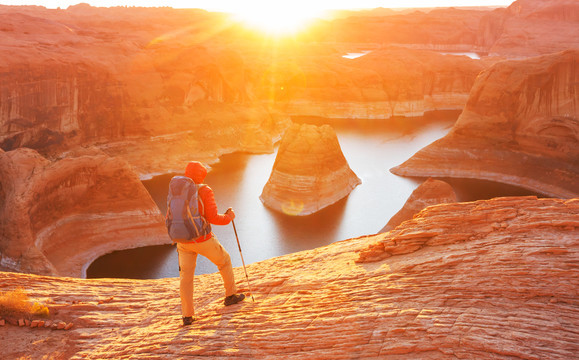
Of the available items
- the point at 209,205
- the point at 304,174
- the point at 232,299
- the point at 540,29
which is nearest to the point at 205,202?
the point at 209,205

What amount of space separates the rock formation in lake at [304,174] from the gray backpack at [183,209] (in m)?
22.3

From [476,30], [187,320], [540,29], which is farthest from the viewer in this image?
[476,30]

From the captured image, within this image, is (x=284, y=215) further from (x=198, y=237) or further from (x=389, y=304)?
(x=389, y=304)

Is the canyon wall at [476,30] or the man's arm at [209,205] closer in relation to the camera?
the man's arm at [209,205]

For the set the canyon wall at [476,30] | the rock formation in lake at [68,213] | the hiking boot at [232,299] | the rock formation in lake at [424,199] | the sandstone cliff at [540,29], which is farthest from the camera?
the canyon wall at [476,30]

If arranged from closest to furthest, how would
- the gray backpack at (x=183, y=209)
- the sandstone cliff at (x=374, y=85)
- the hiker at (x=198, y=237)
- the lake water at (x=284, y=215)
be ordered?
the gray backpack at (x=183, y=209) < the hiker at (x=198, y=237) < the lake water at (x=284, y=215) < the sandstone cliff at (x=374, y=85)

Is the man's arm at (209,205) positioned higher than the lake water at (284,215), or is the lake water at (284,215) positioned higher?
the man's arm at (209,205)

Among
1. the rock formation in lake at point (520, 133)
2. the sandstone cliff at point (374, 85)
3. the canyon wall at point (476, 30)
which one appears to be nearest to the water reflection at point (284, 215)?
the rock formation in lake at point (520, 133)

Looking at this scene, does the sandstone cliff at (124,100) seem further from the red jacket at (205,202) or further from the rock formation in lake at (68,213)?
the red jacket at (205,202)

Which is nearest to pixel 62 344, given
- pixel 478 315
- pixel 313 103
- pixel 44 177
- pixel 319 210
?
pixel 478 315

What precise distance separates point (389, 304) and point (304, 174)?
22.7 metres

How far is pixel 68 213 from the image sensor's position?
72.0ft

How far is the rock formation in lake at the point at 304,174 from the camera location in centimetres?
2884

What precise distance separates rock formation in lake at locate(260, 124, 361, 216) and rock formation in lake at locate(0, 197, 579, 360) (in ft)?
65.2
